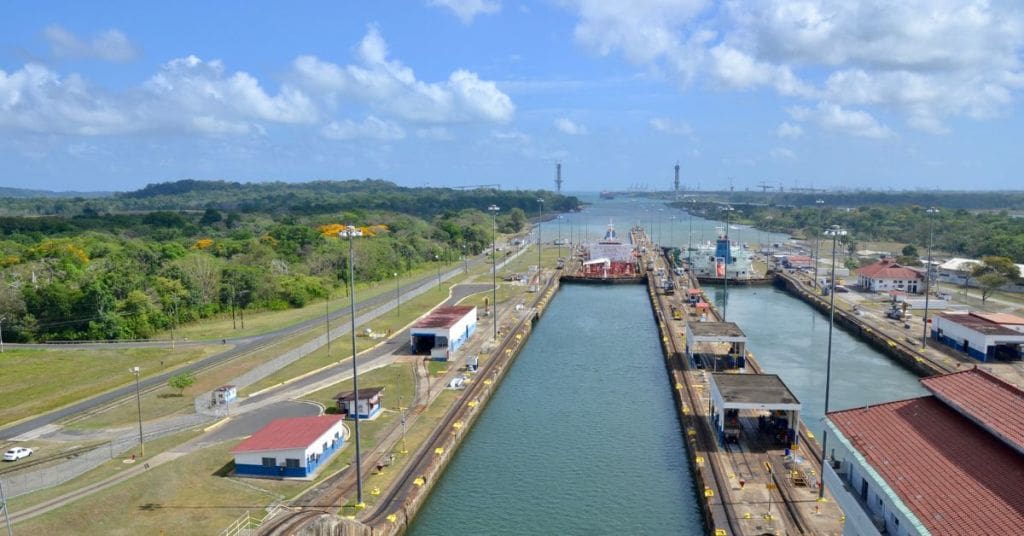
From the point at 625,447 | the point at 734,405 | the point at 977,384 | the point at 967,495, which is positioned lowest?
the point at 625,447

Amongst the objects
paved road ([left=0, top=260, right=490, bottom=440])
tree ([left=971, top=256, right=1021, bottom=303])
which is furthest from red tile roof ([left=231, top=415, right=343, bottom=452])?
tree ([left=971, top=256, right=1021, bottom=303])

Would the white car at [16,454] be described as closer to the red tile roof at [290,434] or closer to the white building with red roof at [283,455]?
the red tile roof at [290,434]

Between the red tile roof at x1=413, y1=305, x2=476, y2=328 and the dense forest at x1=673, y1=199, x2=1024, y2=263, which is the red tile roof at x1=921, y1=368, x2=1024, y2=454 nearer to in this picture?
the red tile roof at x1=413, y1=305, x2=476, y2=328

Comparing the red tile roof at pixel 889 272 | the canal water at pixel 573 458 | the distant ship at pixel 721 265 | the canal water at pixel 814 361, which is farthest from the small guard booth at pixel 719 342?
the distant ship at pixel 721 265

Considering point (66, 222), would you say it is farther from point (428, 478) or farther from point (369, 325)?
point (428, 478)

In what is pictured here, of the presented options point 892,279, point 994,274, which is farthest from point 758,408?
point 892,279

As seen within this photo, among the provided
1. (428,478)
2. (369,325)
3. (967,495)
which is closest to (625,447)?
(428,478)
